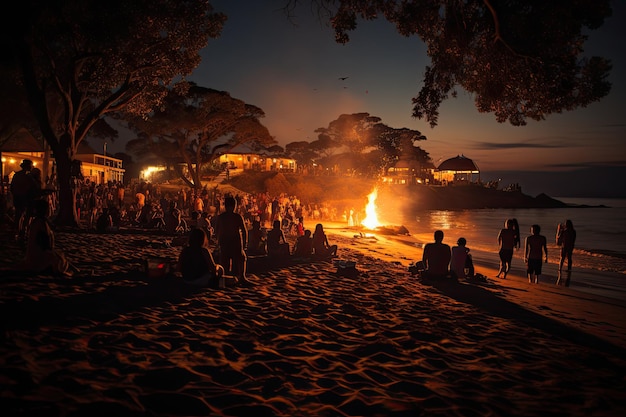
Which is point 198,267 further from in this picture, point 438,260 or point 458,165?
point 458,165

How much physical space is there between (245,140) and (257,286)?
33.7m

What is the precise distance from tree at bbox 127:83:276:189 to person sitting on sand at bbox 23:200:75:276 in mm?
27247

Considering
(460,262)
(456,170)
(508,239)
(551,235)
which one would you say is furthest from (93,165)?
(456,170)

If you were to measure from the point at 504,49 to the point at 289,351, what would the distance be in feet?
30.3

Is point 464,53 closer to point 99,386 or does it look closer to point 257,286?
point 257,286

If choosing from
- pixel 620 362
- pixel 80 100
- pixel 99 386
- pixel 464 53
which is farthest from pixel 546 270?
pixel 80 100

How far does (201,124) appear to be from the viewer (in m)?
34.5

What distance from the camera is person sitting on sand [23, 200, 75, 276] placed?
6.18 meters

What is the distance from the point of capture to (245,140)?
3941cm

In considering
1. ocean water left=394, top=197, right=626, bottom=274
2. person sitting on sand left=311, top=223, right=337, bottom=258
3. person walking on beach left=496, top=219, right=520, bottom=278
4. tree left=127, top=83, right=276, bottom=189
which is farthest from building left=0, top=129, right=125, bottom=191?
ocean water left=394, top=197, right=626, bottom=274

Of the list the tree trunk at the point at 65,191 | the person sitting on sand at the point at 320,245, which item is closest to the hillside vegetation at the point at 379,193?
the tree trunk at the point at 65,191

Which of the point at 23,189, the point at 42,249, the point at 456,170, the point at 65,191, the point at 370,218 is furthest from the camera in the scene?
the point at 456,170

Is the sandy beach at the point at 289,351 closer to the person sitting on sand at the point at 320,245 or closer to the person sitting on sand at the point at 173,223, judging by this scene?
the person sitting on sand at the point at 320,245

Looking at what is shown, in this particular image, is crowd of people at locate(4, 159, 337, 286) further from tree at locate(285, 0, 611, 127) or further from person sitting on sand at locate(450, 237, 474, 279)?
tree at locate(285, 0, 611, 127)
